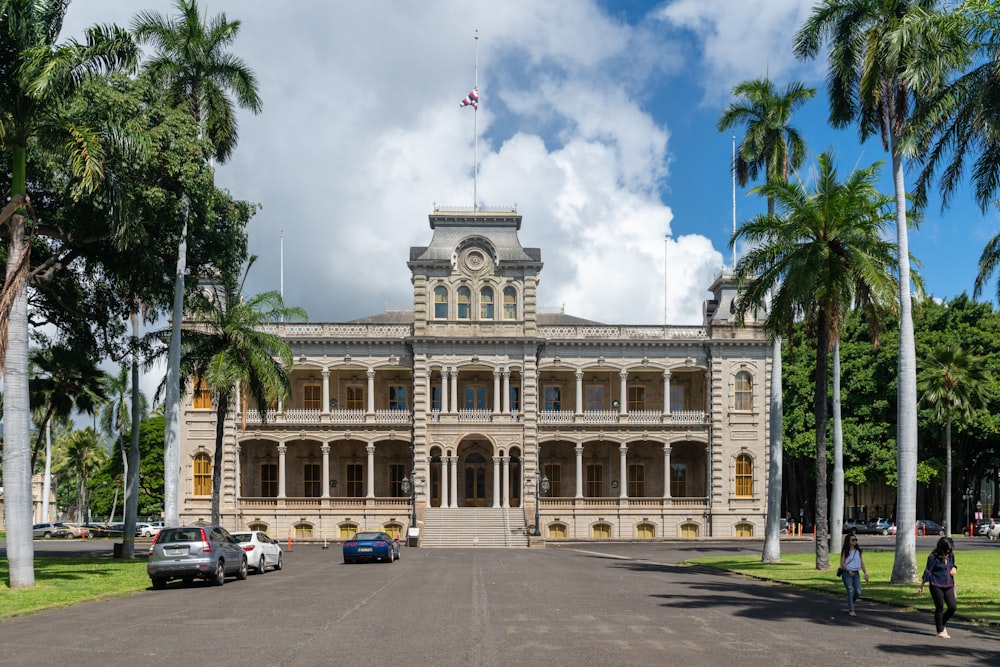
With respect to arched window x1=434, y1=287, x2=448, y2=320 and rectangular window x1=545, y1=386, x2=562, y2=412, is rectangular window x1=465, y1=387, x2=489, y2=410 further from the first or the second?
arched window x1=434, y1=287, x2=448, y2=320

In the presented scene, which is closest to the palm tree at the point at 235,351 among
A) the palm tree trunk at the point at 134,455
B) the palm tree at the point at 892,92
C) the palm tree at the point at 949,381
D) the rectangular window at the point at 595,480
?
the palm tree trunk at the point at 134,455

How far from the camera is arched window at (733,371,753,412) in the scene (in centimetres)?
5933

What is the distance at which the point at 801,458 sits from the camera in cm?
6297

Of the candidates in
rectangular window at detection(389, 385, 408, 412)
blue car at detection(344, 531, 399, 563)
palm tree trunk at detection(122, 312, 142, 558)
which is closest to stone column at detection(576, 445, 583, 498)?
rectangular window at detection(389, 385, 408, 412)

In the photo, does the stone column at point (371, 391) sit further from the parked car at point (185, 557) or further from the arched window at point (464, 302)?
the parked car at point (185, 557)

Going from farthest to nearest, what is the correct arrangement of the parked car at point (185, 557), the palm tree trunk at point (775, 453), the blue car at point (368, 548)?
the blue car at point (368, 548)
the palm tree trunk at point (775, 453)
the parked car at point (185, 557)

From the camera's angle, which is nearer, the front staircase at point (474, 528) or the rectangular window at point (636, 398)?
the front staircase at point (474, 528)

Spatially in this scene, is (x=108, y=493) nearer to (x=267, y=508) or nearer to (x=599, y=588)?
(x=267, y=508)

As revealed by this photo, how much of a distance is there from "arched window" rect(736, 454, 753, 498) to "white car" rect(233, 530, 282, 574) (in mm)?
33550

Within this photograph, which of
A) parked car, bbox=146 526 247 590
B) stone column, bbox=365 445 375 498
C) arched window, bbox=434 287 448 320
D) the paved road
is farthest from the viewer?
arched window, bbox=434 287 448 320

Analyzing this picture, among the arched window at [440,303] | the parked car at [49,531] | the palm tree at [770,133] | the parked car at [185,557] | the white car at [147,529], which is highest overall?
the palm tree at [770,133]

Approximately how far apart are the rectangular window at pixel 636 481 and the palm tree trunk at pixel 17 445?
41.9 m

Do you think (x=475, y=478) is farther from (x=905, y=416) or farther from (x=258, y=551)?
(x=905, y=416)

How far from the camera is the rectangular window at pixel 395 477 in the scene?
6003 cm
